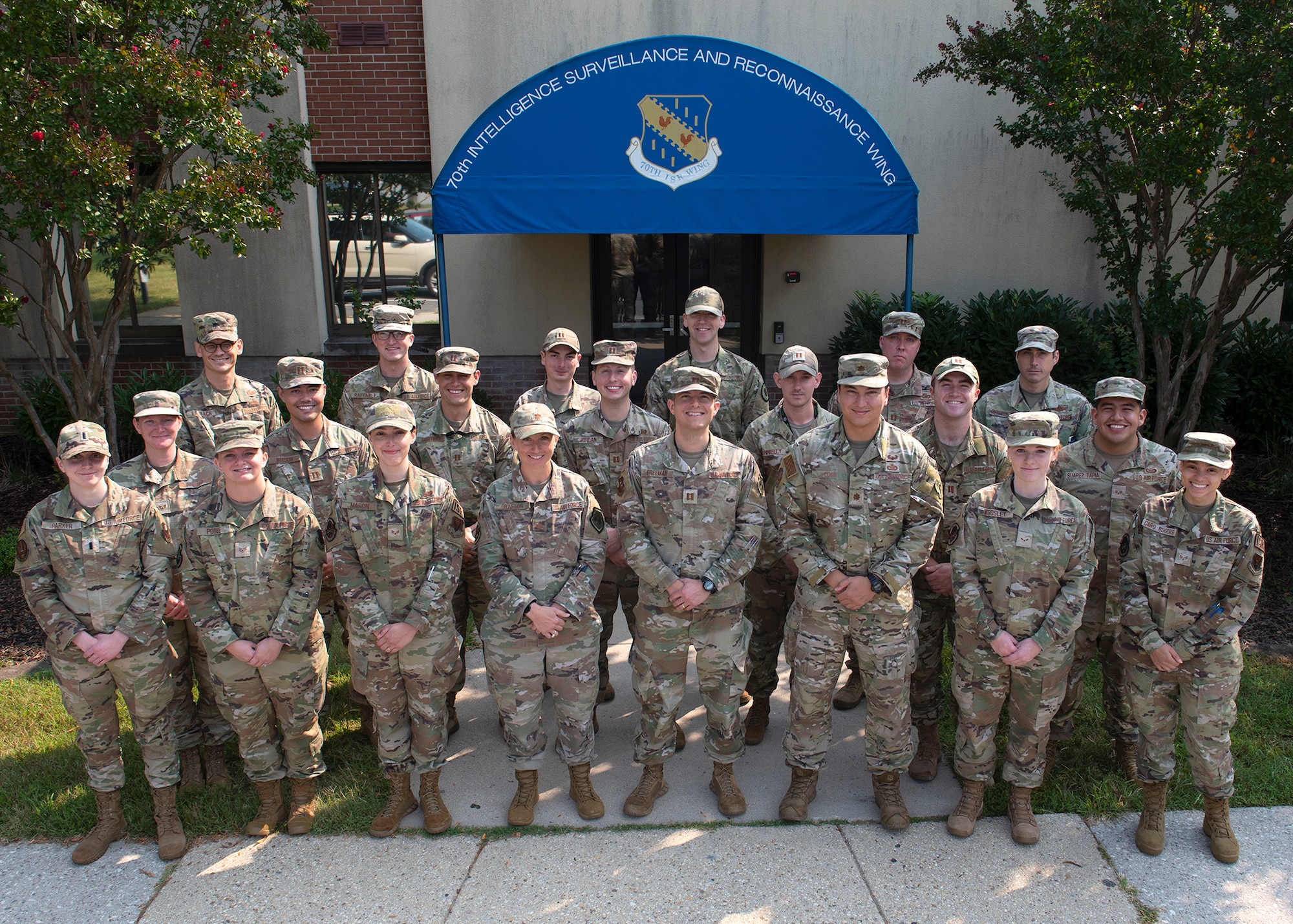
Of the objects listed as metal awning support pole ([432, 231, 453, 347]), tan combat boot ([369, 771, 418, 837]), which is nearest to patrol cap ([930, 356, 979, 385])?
tan combat boot ([369, 771, 418, 837])

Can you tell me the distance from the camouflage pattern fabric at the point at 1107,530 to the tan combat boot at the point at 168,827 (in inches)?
161

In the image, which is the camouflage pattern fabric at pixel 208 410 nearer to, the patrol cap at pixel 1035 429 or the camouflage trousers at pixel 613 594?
the camouflage trousers at pixel 613 594

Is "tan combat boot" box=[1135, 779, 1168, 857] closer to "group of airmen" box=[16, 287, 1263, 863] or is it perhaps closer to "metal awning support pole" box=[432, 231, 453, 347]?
"group of airmen" box=[16, 287, 1263, 863]

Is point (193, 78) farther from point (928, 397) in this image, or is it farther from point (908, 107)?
point (908, 107)

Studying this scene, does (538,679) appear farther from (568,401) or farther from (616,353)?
(616,353)

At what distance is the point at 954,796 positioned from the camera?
441cm

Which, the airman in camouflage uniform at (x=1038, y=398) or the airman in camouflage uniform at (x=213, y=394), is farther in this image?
the airman in camouflage uniform at (x=213, y=394)

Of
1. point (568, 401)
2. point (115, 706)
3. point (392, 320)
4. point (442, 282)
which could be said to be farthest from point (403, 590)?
point (442, 282)

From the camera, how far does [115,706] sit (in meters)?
4.15

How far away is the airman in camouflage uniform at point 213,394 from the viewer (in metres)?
5.20

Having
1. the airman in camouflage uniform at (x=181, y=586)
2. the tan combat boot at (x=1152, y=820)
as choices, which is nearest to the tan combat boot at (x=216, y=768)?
the airman in camouflage uniform at (x=181, y=586)

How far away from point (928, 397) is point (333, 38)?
725 cm

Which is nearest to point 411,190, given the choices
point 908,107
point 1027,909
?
point 908,107

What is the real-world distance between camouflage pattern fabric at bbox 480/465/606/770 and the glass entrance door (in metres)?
5.78
